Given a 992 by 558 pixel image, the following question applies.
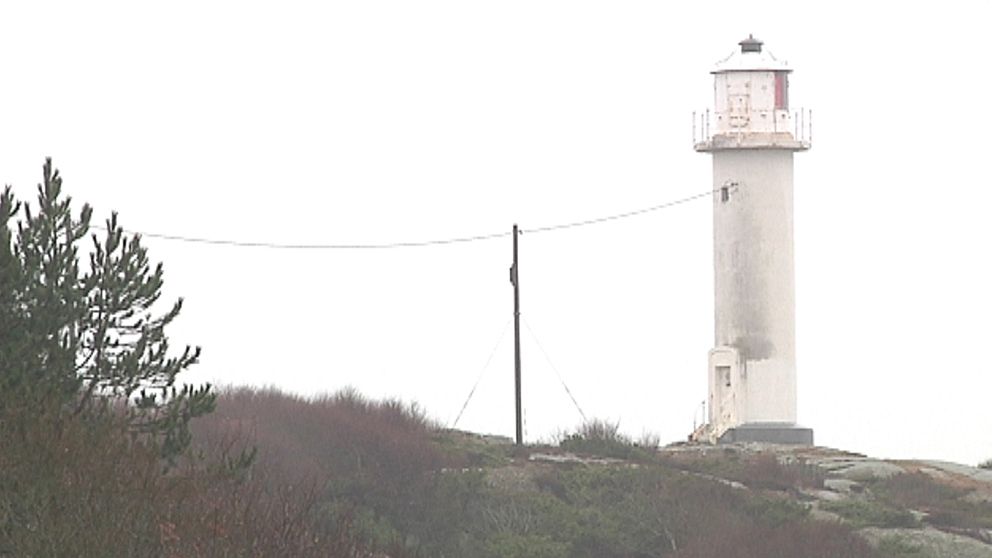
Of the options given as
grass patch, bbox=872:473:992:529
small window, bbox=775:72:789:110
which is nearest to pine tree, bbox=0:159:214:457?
grass patch, bbox=872:473:992:529

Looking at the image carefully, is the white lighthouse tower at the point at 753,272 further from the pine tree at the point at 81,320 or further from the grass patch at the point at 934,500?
the pine tree at the point at 81,320

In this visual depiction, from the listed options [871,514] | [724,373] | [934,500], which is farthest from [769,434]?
[871,514]

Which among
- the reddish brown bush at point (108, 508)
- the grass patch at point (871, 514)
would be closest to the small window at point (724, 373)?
the grass patch at point (871, 514)

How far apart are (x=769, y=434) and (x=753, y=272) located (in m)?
2.78

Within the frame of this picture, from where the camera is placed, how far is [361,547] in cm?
2344

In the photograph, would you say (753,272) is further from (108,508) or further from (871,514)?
(108,508)

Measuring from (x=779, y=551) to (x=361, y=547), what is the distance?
10.9m

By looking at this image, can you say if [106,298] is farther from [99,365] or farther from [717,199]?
[717,199]

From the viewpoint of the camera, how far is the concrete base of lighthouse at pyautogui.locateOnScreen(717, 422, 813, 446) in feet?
157

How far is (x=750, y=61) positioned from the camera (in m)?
50.5

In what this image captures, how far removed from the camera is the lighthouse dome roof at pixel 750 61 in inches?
1978

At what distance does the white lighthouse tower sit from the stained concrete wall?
0.06 ft

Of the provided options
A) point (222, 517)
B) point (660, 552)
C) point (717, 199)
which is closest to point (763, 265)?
point (717, 199)

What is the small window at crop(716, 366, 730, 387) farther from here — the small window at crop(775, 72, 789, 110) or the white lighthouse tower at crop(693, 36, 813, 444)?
the small window at crop(775, 72, 789, 110)
